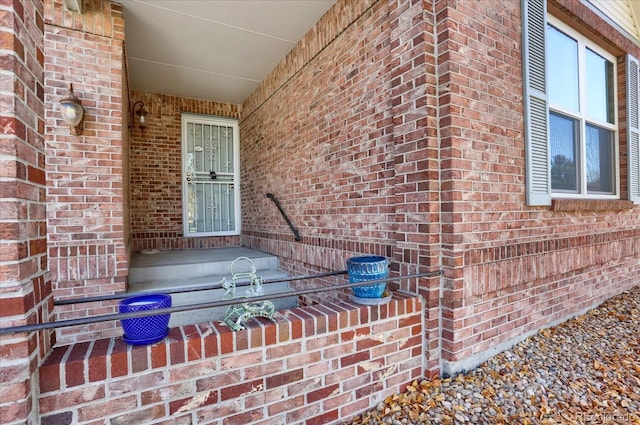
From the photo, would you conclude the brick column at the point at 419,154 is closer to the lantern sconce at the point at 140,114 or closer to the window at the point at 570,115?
the window at the point at 570,115

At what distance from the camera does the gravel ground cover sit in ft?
5.53

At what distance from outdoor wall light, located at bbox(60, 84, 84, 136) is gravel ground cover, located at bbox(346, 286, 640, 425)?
10.5 ft

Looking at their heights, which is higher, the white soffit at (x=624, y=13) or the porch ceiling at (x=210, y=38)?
the white soffit at (x=624, y=13)

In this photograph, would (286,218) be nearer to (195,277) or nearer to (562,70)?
(195,277)

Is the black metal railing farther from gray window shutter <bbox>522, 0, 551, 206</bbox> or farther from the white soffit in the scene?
the white soffit

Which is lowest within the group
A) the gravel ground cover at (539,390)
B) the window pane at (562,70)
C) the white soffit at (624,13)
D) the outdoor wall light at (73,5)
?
the gravel ground cover at (539,390)

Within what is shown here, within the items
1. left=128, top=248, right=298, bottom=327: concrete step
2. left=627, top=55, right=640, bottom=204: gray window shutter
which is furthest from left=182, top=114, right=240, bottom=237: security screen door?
left=627, top=55, right=640, bottom=204: gray window shutter

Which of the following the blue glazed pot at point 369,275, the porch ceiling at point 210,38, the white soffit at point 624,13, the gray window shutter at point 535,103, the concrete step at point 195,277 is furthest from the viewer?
the white soffit at point 624,13

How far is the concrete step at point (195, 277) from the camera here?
306 centimetres

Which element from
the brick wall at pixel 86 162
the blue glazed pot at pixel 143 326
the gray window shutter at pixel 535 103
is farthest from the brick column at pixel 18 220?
the gray window shutter at pixel 535 103

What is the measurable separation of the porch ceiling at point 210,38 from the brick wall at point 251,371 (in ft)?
9.18

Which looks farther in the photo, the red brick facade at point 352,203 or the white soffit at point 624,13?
the white soffit at point 624,13

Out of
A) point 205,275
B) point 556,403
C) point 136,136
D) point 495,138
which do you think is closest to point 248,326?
point 556,403

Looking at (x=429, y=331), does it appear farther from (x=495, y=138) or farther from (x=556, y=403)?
(x=495, y=138)
